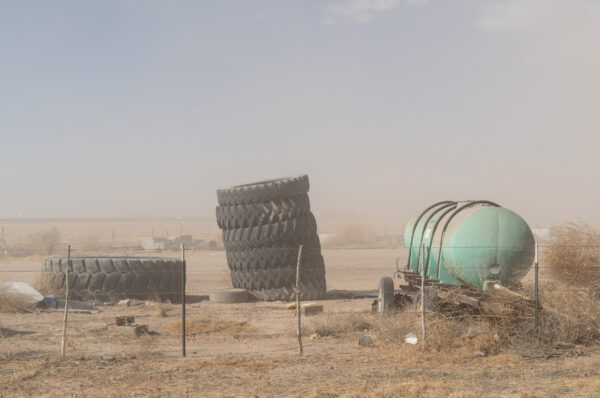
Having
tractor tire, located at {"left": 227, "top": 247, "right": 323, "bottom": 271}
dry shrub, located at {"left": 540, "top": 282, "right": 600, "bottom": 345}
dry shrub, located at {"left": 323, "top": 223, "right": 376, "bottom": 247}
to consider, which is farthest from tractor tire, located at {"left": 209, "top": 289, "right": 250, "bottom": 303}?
dry shrub, located at {"left": 323, "top": 223, "right": 376, "bottom": 247}

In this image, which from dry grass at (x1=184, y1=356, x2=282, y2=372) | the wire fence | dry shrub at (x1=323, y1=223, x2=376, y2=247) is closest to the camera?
dry grass at (x1=184, y1=356, x2=282, y2=372)

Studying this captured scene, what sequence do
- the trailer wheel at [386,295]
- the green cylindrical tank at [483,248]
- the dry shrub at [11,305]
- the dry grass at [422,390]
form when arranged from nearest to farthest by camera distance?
the dry grass at [422,390] < the green cylindrical tank at [483,248] < the trailer wheel at [386,295] < the dry shrub at [11,305]

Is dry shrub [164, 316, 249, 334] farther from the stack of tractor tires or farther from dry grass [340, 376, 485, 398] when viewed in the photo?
dry grass [340, 376, 485, 398]

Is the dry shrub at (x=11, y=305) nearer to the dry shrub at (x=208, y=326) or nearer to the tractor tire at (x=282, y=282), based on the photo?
the dry shrub at (x=208, y=326)

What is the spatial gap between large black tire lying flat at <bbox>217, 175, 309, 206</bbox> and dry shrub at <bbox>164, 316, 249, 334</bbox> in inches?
183

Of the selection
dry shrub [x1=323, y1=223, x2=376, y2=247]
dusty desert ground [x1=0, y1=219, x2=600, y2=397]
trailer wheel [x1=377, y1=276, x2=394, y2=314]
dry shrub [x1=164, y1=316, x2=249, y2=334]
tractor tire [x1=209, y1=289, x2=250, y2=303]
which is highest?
dry shrub [x1=323, y1=223, x2=376, y2=247]

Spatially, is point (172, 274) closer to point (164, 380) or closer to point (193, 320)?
point (193, 320)

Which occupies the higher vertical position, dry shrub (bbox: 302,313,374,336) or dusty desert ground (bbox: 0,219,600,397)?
dry shrub (bbox: 302,313,374,336)

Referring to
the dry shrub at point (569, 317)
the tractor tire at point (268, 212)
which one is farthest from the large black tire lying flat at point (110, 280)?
the dry shrub at point (569, 317)

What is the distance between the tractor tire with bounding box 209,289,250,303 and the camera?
17.6m

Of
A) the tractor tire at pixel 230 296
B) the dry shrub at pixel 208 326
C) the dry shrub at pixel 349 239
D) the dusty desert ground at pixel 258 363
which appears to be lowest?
the dusty desert ground at pixel 258 363

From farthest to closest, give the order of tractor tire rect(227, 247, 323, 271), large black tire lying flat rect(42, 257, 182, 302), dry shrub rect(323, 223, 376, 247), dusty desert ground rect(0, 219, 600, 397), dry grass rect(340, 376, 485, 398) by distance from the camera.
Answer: dry shrub rect(323, 223, 376, 247)
tractor tire rect(227, 247, 323, 271)
large black tire lying flat rect(42, 257, 182, 302)
dusty desert ground rect(0, 219, 600, 397)
dry grass rect(340, 376, 485, 398)

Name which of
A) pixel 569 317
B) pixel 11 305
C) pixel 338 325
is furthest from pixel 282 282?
pixel 569 317

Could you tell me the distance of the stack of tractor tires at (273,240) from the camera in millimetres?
17594
